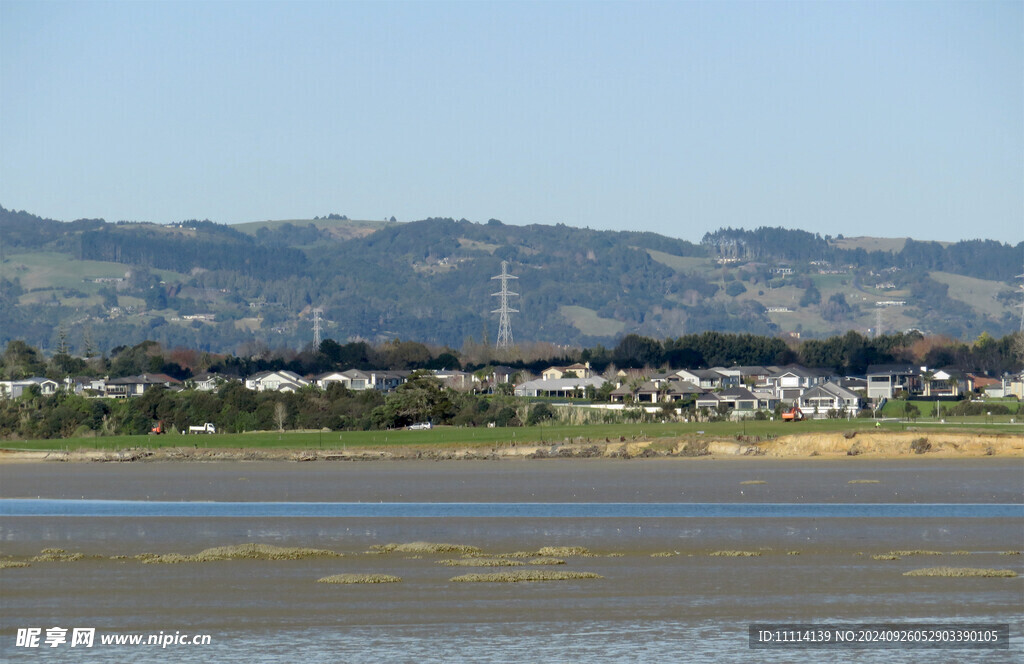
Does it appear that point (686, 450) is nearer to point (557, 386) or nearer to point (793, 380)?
point (557, 386)

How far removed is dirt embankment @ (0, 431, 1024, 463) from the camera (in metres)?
59.7

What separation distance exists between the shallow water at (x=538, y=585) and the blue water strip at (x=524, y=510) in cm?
35

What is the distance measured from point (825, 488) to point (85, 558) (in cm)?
2474

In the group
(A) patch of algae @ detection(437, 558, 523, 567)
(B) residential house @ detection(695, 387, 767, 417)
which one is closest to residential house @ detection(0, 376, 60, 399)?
(B) residential house @ detection(695, 387, 767, 417)

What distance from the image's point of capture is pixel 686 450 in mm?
62531

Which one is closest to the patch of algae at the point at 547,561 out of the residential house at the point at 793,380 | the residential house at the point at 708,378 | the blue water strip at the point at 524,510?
the blue water strip at the point at 524,510

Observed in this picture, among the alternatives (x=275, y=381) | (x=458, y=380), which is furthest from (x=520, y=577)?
(x=275, y=381)

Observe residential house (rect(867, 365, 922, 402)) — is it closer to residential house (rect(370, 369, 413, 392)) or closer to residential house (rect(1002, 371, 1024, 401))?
residential house (rect(1002, 371, 1024, 401))

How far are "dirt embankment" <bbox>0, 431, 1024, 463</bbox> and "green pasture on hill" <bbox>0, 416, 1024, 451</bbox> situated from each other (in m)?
2.01

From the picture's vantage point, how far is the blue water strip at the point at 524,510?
3419 centimetres

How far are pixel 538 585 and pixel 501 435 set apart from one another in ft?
166

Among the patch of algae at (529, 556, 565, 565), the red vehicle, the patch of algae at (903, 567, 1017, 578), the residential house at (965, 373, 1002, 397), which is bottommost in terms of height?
the patch of algae at (529, 556, 565, 565)

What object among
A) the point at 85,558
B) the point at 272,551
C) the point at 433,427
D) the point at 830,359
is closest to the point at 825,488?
the point at 272,551

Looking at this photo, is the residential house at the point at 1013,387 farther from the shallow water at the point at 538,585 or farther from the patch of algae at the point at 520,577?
the patch of algae at the point at 520,577
